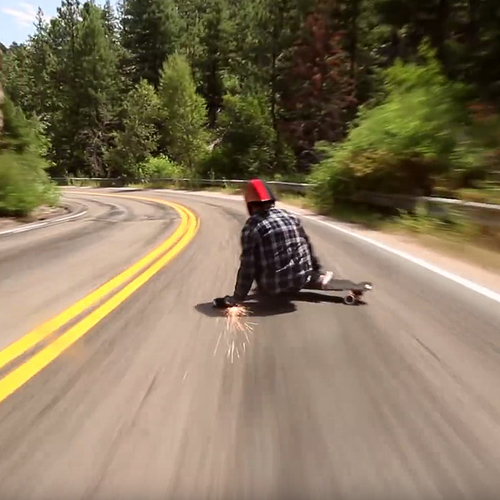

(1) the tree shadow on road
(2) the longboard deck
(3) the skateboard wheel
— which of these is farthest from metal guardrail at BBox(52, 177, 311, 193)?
(3) the skateboard wheel

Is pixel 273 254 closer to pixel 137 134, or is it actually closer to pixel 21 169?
pixel 21 169

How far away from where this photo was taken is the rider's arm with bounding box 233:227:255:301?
6.92 meters

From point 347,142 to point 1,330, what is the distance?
17939 millimetres

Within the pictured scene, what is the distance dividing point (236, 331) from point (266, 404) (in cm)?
198

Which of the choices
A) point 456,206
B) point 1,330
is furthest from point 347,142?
point 1,330

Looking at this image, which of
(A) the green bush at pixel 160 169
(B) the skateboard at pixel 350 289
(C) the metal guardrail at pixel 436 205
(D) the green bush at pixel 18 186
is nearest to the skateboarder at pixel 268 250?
(B) the skateboard at pixel 350 289

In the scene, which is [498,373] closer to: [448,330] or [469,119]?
[448,330]

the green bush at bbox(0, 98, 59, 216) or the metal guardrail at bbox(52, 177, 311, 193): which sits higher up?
the green bush at bbox(0, 98, 59, 216)

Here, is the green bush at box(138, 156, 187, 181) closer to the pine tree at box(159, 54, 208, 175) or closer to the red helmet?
the pine tree at box(159, 54, 208, 175)

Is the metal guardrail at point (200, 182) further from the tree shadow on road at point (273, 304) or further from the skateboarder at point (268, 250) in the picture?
the skateboarder at point (268, 250)

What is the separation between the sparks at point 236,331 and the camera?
5652mm

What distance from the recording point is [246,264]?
6.98 m

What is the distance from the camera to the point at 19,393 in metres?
4.57

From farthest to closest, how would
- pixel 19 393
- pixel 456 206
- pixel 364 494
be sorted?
pixel 456 206 → pixel 19 393 → pixel 364 494
